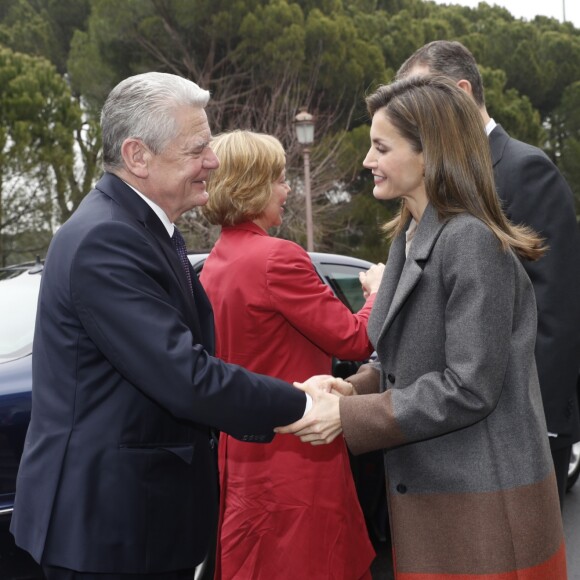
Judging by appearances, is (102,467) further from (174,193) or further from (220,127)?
(220,127)

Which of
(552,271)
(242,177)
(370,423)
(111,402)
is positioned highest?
(242,177)

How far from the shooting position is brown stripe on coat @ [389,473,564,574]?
2.01m

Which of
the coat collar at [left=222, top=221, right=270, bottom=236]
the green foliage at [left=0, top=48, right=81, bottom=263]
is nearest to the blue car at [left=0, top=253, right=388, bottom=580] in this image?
the coat collar at [left=222, top=221, right=270, bottom=236]

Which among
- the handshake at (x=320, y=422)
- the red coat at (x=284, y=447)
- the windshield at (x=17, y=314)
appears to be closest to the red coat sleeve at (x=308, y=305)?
the red coat at (x=284, y=447)

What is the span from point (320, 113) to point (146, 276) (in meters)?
21.2

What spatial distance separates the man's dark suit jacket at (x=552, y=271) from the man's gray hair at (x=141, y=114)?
99 centimetres

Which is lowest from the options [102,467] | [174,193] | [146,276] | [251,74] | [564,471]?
[564,471]

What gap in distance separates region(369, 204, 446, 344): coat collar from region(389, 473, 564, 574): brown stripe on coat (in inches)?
17.4

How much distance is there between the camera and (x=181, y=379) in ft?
6.32

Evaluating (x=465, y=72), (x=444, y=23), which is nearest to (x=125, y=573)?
(x=465, y=72)

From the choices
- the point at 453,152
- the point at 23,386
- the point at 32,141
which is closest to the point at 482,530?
the point at 453,152

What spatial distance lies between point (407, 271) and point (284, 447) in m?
1.08

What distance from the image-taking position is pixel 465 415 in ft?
6.47

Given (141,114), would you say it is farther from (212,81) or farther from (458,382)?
(212,81)
